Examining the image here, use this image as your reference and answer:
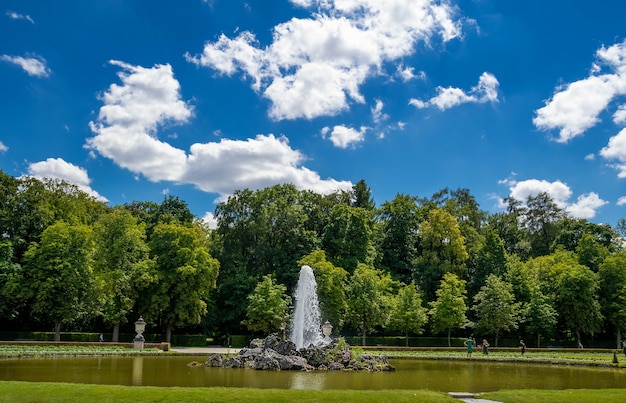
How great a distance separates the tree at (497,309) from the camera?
2104 inches

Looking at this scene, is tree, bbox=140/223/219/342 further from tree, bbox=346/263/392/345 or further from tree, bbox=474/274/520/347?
tree, bbox=474/274/520/347

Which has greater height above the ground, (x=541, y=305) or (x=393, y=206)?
(x=393, y=206)

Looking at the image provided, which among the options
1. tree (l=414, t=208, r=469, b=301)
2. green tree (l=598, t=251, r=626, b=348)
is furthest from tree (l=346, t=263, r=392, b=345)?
green tree (l=598, t=251, r=626, b=348)

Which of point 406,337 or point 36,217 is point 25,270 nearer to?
point 36,217

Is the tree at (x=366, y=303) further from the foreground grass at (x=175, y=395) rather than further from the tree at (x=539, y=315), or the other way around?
the foreground grass at (x=175, y=395)

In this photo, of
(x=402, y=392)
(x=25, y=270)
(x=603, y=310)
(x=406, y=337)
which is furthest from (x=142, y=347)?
(x=603, y=310)

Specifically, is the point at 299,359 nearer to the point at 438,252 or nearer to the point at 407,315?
the point at 407,315

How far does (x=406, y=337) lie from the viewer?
181 ft

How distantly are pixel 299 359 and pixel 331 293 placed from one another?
26.1m

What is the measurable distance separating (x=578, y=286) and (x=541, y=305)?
5.30m

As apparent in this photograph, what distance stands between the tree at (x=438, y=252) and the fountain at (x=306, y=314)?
26.6 meters

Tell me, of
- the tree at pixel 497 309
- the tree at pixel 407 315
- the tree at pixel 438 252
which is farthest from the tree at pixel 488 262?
the tree at pixel 407 315

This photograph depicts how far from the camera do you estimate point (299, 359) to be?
90.6 ft

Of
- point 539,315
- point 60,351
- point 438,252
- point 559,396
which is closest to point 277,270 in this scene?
point 438,252
